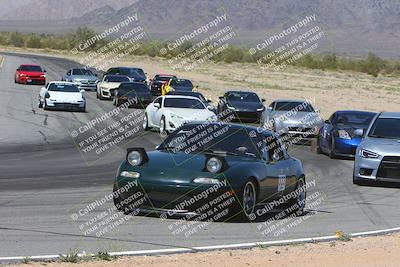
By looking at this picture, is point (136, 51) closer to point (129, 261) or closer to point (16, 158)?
point (16, 158)

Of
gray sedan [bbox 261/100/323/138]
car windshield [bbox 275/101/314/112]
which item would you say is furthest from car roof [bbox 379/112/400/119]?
car windshield [bbox 275/101/314/112]

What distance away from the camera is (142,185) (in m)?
11.8

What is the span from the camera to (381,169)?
56.5 ft

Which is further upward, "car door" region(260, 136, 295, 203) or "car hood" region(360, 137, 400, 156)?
"car door" region(260, 136, 295, 203)

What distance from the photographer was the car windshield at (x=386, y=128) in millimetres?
18125

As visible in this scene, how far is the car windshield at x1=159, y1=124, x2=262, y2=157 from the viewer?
12.8 meters

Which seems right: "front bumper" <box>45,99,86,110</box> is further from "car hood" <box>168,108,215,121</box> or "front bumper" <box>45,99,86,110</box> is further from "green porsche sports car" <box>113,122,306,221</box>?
"green porsche sports car" <box>113,122,306,221</box>

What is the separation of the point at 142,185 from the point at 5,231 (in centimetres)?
209

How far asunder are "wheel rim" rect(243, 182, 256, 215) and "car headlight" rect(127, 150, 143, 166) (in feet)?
5.01

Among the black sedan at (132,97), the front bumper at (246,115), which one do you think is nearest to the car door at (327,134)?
the front bumper at (246,115)

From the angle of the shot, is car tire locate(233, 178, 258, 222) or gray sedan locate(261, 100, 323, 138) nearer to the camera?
car tire locate(233, 178, 258, 222)

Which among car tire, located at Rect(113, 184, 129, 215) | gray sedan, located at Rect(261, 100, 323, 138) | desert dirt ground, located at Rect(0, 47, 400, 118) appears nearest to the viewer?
car tire, located at Rect(113, 184, 129, 215)

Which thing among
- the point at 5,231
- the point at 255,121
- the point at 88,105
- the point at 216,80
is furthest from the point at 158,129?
the point at 216,80

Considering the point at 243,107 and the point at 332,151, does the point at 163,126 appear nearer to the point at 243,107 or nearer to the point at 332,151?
the point at 332,151
